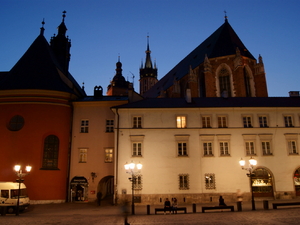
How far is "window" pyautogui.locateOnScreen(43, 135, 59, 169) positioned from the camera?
27656mm

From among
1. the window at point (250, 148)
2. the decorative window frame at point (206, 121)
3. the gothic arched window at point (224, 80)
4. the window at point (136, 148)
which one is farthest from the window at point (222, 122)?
the gothic arched window at point (224, 80)

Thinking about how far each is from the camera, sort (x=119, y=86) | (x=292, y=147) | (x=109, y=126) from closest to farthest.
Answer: (x=292, y=147) → (x=109, y=126) → (x=119, y=86)

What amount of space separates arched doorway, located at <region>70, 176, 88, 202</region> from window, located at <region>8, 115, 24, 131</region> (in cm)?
785

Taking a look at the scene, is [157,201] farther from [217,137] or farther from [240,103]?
[240,103]

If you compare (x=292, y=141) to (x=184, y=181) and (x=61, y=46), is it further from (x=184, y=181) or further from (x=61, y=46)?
(x=61, y=46)

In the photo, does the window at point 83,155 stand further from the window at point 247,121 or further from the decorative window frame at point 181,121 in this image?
the window at point 247,121

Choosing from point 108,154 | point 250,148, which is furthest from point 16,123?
point 250,148

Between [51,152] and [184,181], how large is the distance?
13887mm

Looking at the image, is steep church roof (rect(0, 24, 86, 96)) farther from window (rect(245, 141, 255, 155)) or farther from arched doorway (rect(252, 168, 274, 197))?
arched doorway (rect(252, 168, 274, 197))

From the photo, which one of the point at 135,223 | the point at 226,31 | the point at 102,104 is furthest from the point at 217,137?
the point at 226,31

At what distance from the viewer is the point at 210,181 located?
2567 centimetres

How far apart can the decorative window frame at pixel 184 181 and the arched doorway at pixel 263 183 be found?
6442 millimetres

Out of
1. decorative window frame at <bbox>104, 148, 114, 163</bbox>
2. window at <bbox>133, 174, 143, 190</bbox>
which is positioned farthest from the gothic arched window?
window at <bbox>133, 174, 143, 190</bbox>

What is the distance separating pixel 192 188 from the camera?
25.4 metres
